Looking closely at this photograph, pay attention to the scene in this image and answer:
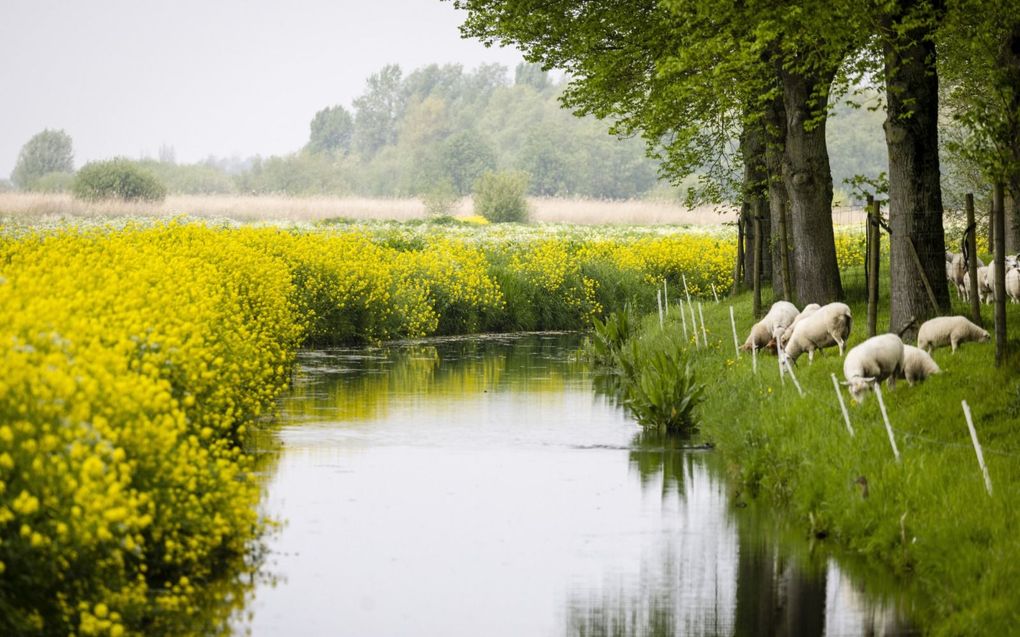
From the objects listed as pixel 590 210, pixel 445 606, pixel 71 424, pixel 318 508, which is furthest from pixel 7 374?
pixel 590 210

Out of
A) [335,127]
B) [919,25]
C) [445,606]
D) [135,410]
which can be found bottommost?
[445,606]

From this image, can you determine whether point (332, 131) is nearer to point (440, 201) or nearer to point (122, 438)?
point (440, 201)

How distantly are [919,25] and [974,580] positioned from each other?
10041 millimetres

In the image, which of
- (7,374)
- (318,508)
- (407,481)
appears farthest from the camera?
(407,481)

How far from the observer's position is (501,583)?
472 inches

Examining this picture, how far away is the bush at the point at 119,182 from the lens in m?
81.8

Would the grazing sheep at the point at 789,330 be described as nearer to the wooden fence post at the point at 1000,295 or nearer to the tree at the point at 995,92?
the tree at the point at 995,92

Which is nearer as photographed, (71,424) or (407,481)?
(71,424)

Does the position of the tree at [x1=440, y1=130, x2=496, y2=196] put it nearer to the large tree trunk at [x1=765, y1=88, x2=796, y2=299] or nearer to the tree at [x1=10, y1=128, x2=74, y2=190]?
the tree at [x1=10, y1=128, x2=74, y2=190]

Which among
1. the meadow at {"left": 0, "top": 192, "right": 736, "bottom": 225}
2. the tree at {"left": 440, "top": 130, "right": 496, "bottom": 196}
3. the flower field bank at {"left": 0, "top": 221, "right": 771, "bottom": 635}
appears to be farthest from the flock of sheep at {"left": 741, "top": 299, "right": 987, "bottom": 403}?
the tree at {"left": 440, "top": 130, "right": 496, "bottom": 196}

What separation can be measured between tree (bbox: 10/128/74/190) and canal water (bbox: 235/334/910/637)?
12826 cm

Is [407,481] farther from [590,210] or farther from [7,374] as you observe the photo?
[590,210]

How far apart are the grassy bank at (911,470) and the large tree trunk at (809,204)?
6.37 metres

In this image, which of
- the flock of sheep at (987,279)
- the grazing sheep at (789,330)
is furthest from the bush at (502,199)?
the grazing sheep at (789,330)
